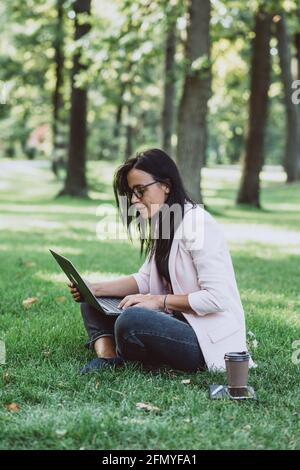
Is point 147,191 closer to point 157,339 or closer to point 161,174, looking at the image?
point 161,174

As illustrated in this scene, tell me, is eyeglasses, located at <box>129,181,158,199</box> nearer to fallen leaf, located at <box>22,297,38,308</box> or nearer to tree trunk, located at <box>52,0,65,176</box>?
fallen leaf, located at <box>22,297,38,308</box>

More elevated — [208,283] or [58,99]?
[58,99]

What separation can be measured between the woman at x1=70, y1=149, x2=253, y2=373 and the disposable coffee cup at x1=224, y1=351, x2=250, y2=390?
0.39 m

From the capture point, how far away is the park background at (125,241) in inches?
143

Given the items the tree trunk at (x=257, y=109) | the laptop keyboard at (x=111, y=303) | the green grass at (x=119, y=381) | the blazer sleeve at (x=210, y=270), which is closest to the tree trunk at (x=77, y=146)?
the tree trunk at (x=257, y=109)

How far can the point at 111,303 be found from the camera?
16.2 ft

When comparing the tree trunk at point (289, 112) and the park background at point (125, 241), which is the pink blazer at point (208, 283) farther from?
the tree trunk at point (289, 112)

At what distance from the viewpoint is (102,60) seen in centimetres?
1370

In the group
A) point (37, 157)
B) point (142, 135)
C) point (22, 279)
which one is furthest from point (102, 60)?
point (37, 157)

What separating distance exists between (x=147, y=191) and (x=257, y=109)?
1452cm

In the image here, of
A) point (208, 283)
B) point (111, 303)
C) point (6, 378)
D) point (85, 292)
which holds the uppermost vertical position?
point (208, 283)

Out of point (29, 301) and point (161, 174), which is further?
point (29, 301)

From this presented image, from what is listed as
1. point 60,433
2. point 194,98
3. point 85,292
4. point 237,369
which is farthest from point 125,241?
point 60,433

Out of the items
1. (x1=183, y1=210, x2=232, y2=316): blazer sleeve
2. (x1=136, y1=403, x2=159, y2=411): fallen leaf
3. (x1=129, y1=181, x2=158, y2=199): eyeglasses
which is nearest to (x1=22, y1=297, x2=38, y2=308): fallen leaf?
(x1=129, y1=181, x2=158, y2=199): eyeglasses
